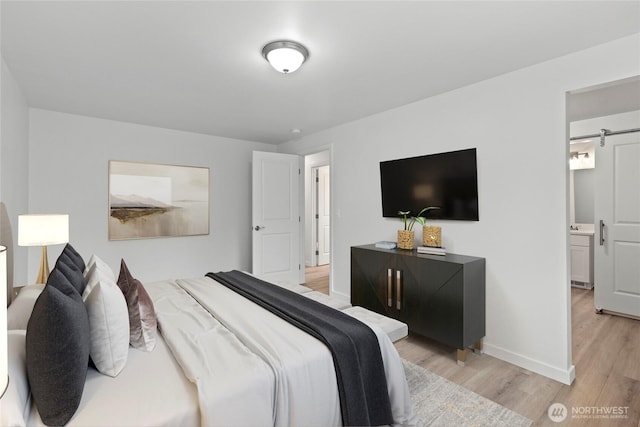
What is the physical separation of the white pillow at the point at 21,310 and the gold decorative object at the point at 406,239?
8.96 feet

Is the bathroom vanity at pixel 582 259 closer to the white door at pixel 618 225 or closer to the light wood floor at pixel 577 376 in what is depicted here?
the white door at pixel 618 225

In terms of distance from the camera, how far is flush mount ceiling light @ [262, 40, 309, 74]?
6.55 feet

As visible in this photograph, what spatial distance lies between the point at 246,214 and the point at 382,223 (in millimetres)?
2308

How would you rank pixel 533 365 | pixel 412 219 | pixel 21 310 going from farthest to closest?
pixel 412 219, pixel 533 365, pixel 21 310

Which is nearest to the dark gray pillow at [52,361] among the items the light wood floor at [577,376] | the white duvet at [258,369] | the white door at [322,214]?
the white duvet at [258,369]

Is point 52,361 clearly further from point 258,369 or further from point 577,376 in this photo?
point 577,376

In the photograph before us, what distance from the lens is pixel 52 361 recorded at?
1.00 metres

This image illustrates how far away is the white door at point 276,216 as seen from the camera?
14.6 ft

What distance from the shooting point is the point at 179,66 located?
7.71 ft

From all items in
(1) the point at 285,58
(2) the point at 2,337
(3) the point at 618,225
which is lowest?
(2) the point at 2,337

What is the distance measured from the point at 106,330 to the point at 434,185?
2703mm

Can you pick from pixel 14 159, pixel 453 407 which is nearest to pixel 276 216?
pixel 14 159

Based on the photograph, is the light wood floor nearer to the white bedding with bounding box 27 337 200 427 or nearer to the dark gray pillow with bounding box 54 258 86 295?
the white bedding with bounding box 27 337 200 427

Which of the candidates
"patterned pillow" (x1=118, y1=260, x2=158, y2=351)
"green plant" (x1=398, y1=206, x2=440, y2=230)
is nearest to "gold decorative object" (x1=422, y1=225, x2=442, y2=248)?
"green plant" (x1=398, y1=206, x2=440, y2=230)
